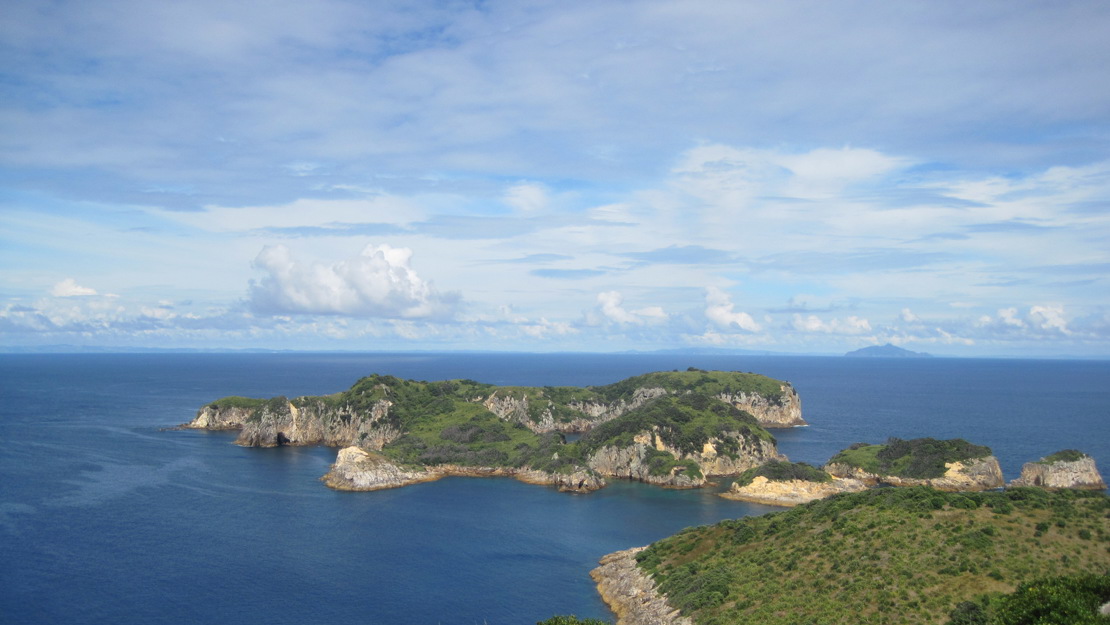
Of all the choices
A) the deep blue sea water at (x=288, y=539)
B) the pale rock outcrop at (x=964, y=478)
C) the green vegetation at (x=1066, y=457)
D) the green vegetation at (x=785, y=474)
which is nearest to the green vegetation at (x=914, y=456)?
the pale rock outcrop at (x=964, y=478)

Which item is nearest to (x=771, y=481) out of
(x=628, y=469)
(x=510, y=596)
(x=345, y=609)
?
(x=628, y=469)

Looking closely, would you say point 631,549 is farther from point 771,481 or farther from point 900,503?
point 771,481

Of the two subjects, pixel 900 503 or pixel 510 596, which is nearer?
pixel 900 503

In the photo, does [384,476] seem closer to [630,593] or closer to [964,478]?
[630,593]

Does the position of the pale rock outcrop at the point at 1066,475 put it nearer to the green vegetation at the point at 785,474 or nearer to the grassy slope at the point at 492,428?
the green vegetation at the point at 785,474

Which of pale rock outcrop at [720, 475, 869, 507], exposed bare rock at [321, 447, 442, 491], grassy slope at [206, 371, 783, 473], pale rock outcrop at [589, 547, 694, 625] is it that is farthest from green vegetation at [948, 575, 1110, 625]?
exposed bare rock at [321, 447, 442, 491]

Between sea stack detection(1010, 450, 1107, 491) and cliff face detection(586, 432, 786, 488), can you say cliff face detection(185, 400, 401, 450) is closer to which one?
cliff face detection(586, 432, 786, 488)
